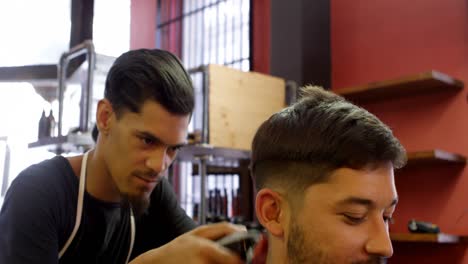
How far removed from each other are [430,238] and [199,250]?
73.3 inches

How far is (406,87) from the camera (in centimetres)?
292

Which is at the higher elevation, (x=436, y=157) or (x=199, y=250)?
(x=436, y=157)

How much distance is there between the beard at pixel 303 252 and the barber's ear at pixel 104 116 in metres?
0.72

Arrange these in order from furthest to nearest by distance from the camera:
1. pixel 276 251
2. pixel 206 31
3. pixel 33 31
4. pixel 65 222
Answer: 1. pixel 206 31
2. pixel 33 31
3. pixel 65 222
4. pixel 276 251

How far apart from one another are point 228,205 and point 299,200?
282 cm

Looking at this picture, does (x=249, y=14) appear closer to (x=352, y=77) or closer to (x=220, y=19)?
(x=220, y=19)

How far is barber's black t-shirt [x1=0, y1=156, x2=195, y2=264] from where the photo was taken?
134 centimetres

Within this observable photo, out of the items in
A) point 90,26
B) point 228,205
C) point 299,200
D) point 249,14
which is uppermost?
point 249,14

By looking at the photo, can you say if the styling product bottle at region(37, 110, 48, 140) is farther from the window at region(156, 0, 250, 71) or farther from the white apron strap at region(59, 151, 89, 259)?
the white apron strap at region(59, 151, 89, 259)

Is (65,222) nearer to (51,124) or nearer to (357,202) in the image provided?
(357,202)

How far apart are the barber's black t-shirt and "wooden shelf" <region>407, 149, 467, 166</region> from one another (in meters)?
1.41

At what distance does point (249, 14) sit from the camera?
172 inches

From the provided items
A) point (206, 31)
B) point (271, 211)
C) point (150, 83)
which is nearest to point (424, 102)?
point (150, 83)

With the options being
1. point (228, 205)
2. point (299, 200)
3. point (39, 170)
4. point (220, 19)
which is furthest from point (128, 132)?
point (220, 19)
